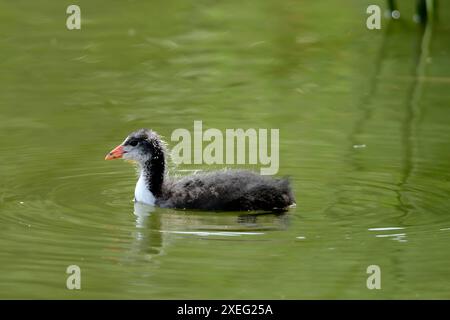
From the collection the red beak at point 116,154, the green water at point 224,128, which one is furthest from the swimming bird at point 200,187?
the green water at point 224,128

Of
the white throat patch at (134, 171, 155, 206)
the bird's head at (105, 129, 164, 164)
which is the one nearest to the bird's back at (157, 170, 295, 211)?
the white throat patch at (134, 171, 155, 206)

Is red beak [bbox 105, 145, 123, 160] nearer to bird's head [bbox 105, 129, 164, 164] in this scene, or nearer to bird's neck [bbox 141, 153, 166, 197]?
bird's head [bbox 105, 129, 164, 164]

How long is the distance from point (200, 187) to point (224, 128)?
244 centimetres

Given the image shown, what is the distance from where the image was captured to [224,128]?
1289cm

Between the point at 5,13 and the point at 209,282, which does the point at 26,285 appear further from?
the point at 5,13

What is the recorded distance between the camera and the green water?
889cm

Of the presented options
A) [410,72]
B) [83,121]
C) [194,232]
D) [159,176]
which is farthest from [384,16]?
[194,232]

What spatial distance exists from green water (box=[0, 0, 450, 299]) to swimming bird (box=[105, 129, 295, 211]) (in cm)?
16

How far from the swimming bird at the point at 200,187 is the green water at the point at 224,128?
16 cm

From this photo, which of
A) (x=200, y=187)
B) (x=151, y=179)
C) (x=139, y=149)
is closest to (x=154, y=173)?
(x=151, y=179)

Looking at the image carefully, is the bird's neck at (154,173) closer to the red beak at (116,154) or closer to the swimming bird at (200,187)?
the swimming bird at (200,187)

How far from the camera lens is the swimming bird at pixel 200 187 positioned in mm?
10438

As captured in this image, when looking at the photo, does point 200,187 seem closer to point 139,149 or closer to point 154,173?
point 154,173

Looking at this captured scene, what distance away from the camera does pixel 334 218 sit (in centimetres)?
998
